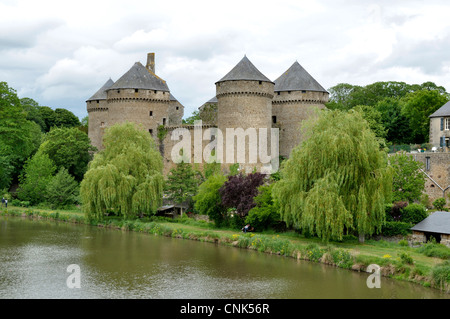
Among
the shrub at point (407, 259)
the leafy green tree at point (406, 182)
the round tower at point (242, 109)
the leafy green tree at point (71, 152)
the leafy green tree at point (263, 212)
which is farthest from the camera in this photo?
the leafy green tree at point (71, 152)

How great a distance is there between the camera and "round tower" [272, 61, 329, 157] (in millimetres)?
36375

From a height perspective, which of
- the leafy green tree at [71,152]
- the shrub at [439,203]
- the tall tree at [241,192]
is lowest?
the shrub at [439,203]

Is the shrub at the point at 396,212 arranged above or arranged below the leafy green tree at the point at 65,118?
below

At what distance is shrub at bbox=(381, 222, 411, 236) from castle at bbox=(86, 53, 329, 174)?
13.1 metres

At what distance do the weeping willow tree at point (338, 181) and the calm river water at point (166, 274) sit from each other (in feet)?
6.18

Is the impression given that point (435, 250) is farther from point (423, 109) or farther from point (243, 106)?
point (423, 109)

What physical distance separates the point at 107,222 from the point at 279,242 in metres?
11.2

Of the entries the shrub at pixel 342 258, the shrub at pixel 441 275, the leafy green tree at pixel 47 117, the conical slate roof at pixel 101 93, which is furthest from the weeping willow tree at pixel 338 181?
the leafy green tree at pixel 47 117

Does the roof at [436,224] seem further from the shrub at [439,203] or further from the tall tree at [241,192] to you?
the tall tree at [241,192]

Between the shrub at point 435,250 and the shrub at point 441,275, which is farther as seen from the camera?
the shrub at point 435,250

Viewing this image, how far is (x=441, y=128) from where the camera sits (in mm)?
30188

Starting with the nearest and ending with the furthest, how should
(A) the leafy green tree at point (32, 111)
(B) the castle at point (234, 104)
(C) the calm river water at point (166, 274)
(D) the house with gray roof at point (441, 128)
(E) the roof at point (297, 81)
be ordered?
(C) the calm river water at point (166, 274), (D) the house with gray roof at point (441, 128), (B) the castle at point (234, 104), (E) the roof at point (297, 81), (A) the leafy green tree at point (32, 111)

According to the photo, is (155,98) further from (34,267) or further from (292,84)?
(34,267)

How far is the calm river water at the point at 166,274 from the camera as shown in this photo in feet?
46.7
